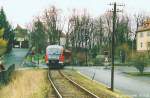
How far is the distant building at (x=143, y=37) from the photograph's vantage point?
374 ft

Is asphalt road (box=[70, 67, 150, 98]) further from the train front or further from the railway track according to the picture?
the train front

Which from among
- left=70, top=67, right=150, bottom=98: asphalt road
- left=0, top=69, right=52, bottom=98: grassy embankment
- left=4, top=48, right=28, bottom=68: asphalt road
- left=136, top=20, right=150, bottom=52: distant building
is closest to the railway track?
left=0, top=69, right=52, bottom=98: grassy embankment

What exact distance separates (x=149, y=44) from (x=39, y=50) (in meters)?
27.4

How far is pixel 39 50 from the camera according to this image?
11606 centimetres

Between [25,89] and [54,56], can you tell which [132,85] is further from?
[54,56]

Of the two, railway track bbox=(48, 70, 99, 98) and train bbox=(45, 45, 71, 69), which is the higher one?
train bbox=(45, 45, 71, 69)

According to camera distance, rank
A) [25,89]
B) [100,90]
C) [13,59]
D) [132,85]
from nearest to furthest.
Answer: [25,89] → [100,90] → [132,85] → [13,59]

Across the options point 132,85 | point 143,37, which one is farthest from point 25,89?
point 143,37

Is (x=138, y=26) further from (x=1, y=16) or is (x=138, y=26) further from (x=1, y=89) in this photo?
(x=1, y=89)

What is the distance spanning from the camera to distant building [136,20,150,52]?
113938 millimetres

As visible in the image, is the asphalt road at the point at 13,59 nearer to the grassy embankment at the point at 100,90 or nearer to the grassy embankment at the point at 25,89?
the grassy embankment at the point at 100,90

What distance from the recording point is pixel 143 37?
117 meters

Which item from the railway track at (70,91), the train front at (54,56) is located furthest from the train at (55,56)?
the railway track at (70,91)

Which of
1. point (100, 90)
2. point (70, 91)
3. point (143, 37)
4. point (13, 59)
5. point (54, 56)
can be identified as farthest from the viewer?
point (143, 37)
